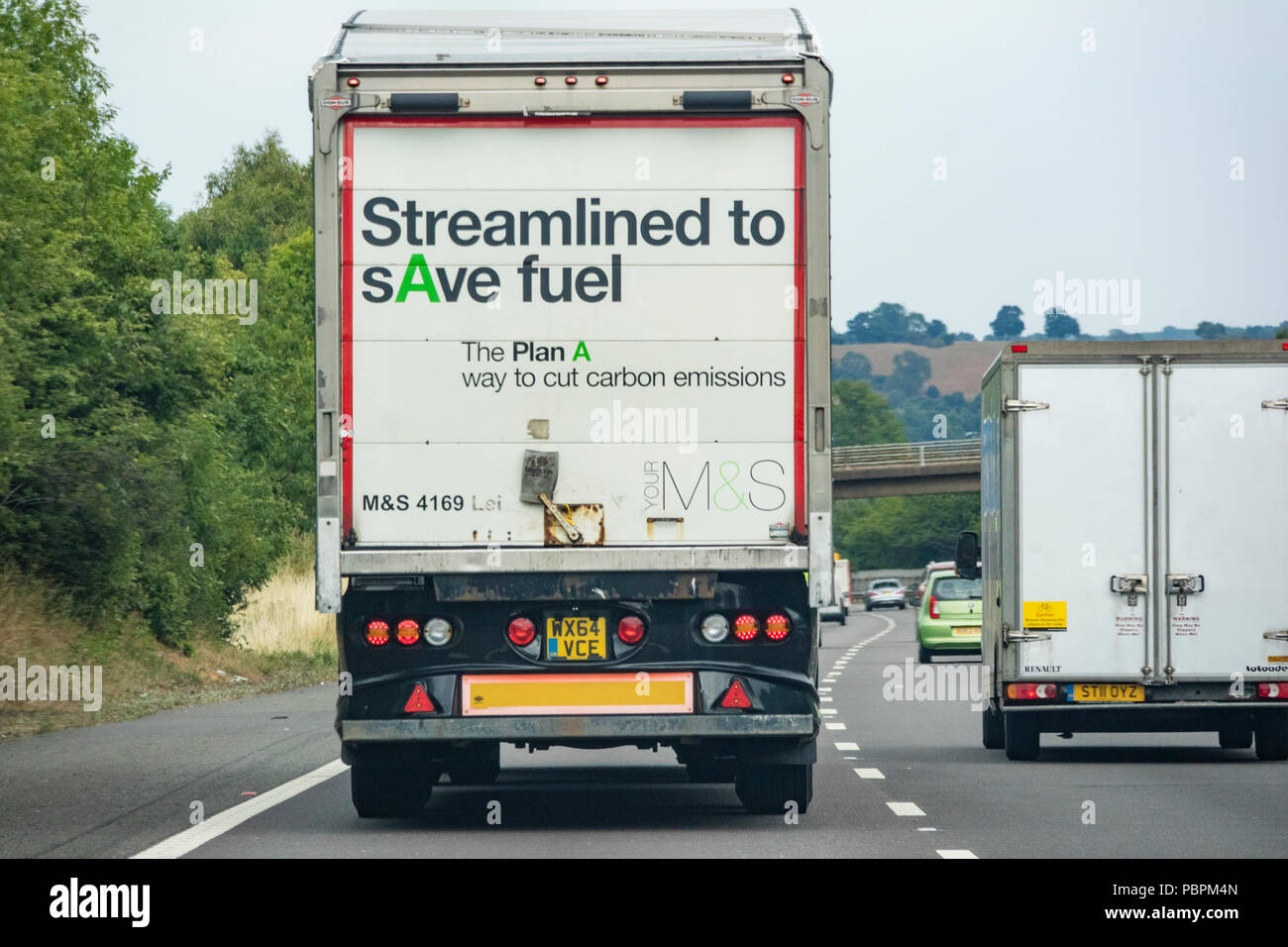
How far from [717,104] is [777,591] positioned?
248cm

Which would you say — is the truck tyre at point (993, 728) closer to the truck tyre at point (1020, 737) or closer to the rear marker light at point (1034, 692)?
the truck tyre at point (1020, 737)

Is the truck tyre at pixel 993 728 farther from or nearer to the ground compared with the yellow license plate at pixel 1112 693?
nearer to the ground

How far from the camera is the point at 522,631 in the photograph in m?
10.3

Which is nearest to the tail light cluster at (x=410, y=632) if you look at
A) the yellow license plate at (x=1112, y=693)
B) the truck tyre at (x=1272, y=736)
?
the yellow license plate at (x=1112, y=693)

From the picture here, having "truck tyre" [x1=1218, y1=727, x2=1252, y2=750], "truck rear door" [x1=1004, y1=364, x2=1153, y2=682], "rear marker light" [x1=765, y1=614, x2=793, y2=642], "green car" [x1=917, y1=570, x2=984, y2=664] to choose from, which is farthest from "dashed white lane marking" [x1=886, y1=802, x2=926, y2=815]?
"green car" [x1=917, y1=570, x2=984, y2=664]

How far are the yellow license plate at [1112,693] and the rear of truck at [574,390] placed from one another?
218 inches

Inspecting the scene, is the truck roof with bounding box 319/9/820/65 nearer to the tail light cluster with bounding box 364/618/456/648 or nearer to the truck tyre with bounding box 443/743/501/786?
the tail light cluster with bounding box 364/618/456/648

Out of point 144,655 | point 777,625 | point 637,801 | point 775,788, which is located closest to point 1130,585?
point 637,801

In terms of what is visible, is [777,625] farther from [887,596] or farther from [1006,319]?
[1006,319]

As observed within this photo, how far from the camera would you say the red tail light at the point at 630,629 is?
407 inches

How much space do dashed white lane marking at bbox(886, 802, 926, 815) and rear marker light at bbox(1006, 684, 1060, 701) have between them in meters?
3.12

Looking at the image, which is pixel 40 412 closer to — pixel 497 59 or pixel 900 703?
pixel 900 703

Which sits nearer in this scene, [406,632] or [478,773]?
[406,632]

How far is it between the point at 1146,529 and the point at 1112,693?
1.27 metres
